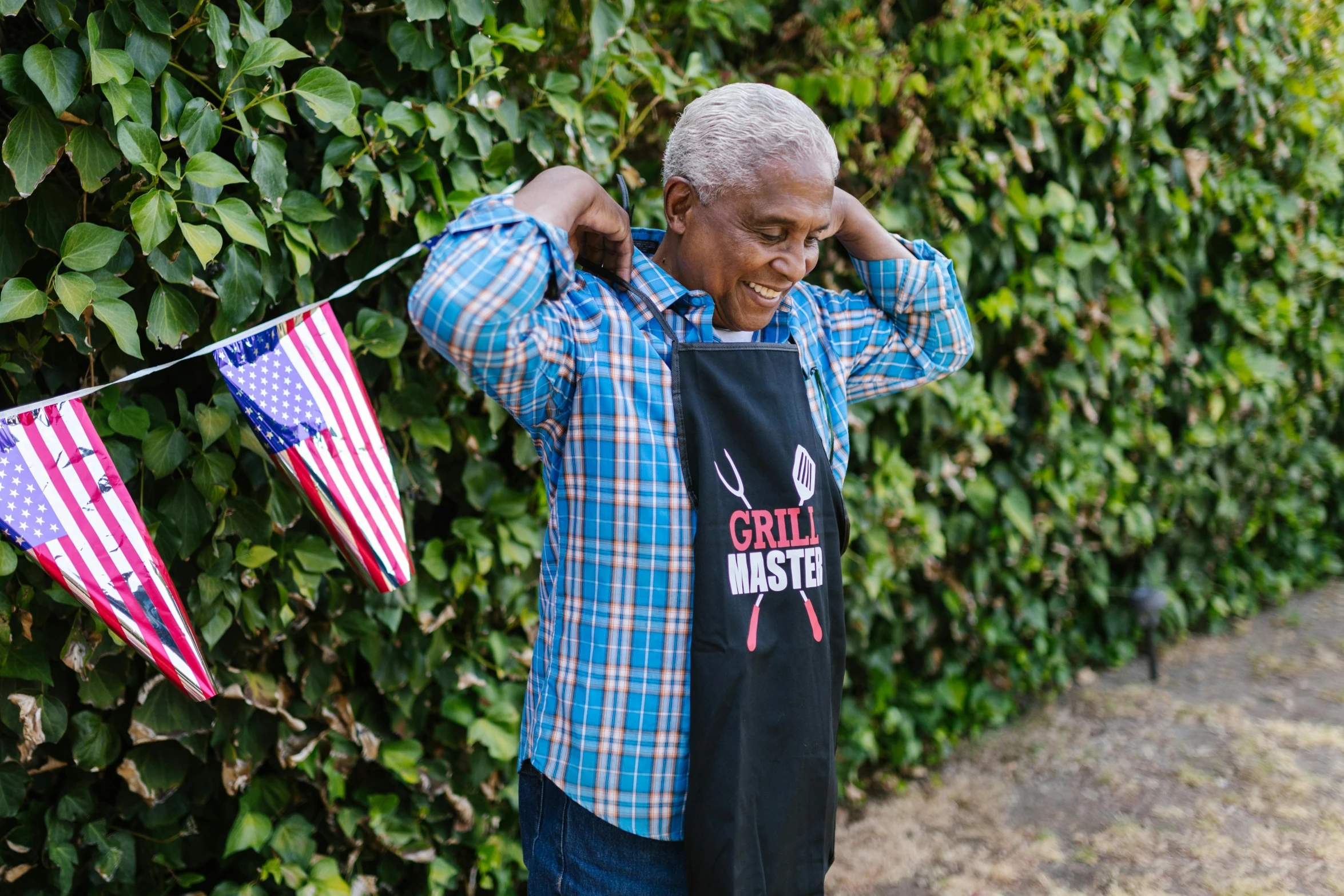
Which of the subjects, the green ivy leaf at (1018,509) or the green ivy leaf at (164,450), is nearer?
the green ivy leaf at (164,450)

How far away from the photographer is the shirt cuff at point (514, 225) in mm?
1406

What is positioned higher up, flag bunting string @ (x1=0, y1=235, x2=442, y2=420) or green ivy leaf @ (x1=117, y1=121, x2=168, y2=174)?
green ivy leaf @ (x1=117, y1=121, x2=168, y2=174)

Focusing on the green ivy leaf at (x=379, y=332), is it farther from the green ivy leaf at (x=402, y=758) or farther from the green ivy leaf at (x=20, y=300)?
the green ivy leaf at (x=402, y=758)

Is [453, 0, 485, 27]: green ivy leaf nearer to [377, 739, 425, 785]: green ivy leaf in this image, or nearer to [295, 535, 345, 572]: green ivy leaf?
[295, 535, 345, 572]: green ivy leaf

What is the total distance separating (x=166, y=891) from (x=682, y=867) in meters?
1.39

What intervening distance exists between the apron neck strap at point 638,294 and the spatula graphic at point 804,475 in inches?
9.8

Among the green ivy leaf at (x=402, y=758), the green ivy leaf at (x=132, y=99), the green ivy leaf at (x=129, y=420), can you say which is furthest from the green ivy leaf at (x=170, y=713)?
the green ivy leaf at (x=132, y=99)

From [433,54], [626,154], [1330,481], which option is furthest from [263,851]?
[1330,481]

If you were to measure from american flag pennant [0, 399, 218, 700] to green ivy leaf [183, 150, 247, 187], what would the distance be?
0.44m

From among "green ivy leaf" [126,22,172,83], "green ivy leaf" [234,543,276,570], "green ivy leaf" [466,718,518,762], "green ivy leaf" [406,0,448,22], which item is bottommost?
"green ivy leaf" [466,718,518,762]

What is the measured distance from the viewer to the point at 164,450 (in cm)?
195

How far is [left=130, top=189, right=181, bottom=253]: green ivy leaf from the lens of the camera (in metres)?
1.73

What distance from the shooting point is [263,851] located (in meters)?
2.29

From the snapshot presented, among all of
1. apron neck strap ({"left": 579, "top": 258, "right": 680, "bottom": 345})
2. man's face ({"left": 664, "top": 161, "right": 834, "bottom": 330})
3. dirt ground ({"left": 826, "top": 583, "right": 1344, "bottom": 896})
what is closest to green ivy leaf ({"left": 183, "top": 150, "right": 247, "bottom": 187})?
apron neck strap ({"left": 579, "top": 258, "right": 680, "bottom": 345})
